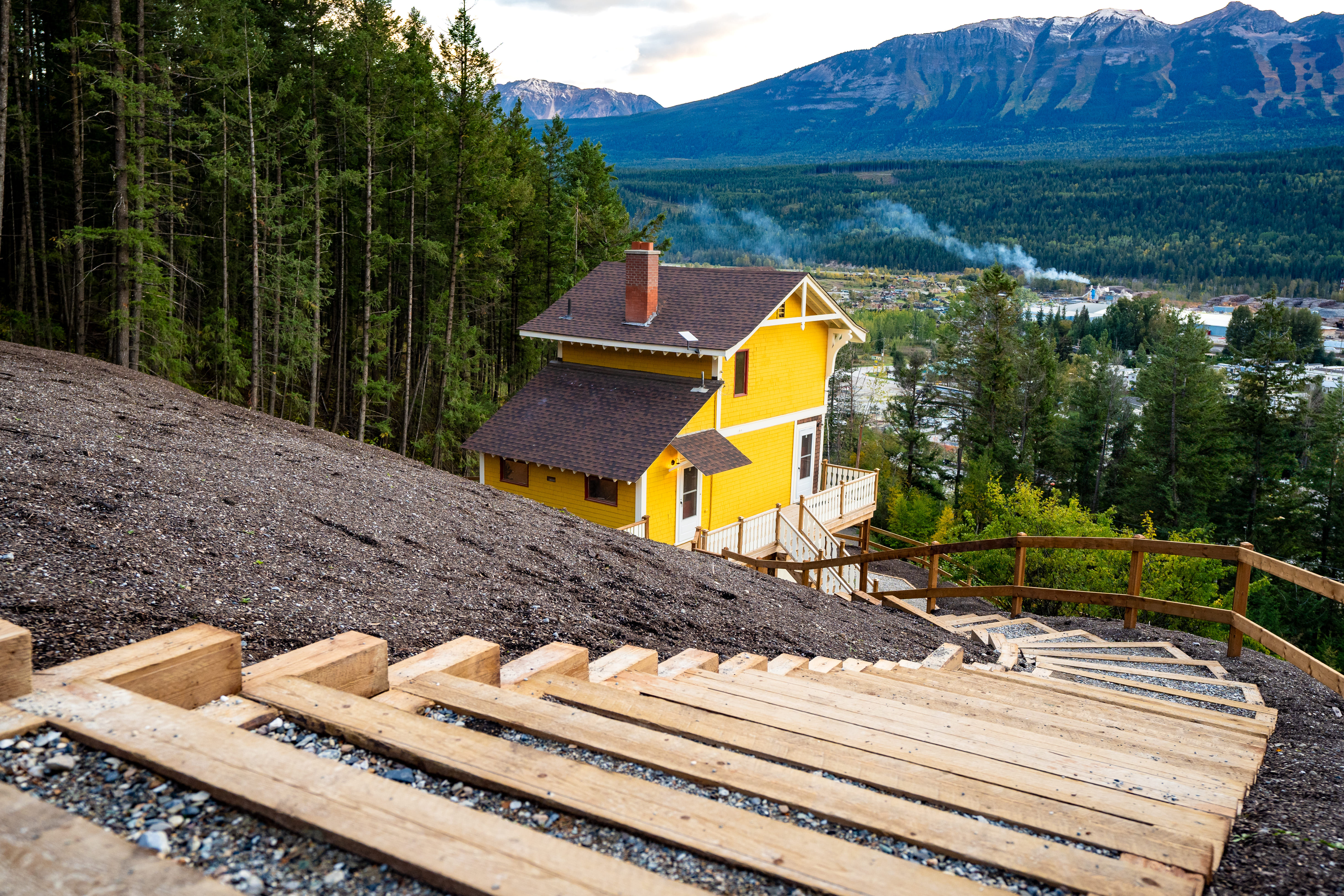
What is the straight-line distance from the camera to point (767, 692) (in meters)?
4.62

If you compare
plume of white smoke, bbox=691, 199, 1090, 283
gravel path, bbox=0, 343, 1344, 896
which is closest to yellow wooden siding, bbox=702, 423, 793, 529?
gravel path, bbox=0, 343, 1344, 896

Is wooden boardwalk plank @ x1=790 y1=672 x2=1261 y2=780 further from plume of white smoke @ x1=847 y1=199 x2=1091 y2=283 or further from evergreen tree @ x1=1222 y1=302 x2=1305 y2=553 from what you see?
plume of white smoke @ x1=847 y1=199 x2=1091 y2=283

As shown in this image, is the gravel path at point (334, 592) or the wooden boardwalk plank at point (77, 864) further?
the gravel path at point (334, 592)

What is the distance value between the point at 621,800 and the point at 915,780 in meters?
1.20

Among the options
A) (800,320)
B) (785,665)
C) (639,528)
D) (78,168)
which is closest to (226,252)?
(78,168)

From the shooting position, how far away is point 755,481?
22.2 metres

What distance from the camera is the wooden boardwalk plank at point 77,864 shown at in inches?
62.1

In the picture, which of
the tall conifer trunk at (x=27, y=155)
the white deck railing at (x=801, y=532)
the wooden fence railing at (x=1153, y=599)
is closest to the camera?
the wooden fence railing at (x=1153, y=599)

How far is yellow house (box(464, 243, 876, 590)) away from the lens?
19.2 meters

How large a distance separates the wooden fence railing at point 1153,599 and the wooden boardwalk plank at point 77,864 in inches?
271

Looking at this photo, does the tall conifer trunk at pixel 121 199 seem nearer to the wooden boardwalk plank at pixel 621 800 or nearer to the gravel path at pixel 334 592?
the gravel path at pixel 334 592

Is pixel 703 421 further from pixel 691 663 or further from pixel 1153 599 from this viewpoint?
pixel 691 663

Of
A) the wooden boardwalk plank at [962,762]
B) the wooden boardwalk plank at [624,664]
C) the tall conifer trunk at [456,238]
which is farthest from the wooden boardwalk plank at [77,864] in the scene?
the tall conifer trunk at [456,238]

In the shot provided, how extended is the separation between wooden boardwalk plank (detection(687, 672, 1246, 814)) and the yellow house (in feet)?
42.6
